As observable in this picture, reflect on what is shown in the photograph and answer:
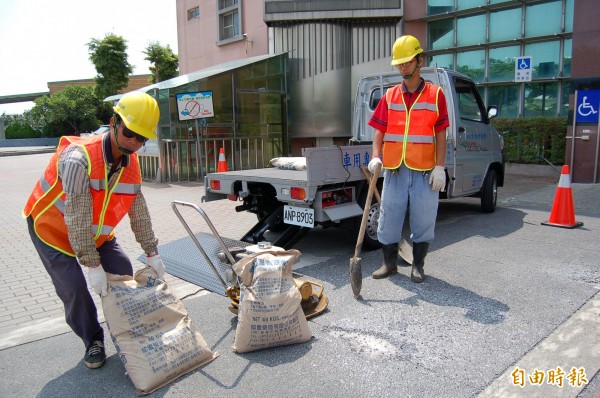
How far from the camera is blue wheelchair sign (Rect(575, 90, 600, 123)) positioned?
420 inches

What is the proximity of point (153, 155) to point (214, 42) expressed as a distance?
7320 mm

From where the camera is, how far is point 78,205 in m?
2.79

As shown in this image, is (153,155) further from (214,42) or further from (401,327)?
(401,327)

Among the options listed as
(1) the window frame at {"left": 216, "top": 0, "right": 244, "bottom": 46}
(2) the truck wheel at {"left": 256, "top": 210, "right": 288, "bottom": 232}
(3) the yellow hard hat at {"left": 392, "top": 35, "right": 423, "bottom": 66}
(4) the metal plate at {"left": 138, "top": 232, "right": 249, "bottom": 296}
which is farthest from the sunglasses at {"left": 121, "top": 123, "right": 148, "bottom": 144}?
(1) the window frame at {"left": 216, "top": 0, "right": 244, "bottom": 46}

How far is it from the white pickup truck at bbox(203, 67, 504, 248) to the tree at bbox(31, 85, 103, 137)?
3237cm

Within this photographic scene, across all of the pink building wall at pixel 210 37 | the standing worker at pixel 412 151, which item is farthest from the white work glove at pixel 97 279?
the pink building wall at pixel 210 37

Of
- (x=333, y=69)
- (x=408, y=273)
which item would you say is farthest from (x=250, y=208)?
(x=333, y=69)

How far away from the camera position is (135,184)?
3215 mm

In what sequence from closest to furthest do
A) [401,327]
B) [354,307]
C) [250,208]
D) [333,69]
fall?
[401,327] → [354,307] → [250,208] → [333,69]

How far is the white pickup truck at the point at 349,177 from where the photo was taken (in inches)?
201

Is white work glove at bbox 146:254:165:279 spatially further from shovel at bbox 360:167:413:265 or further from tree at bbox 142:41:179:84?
tree at bbox 142:41:179:84

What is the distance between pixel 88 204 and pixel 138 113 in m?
0.59

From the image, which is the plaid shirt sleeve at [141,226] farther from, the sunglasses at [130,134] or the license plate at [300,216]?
the license plate at [300,216]

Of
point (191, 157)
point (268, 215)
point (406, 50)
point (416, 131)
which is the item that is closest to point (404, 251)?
point (416, 131)
